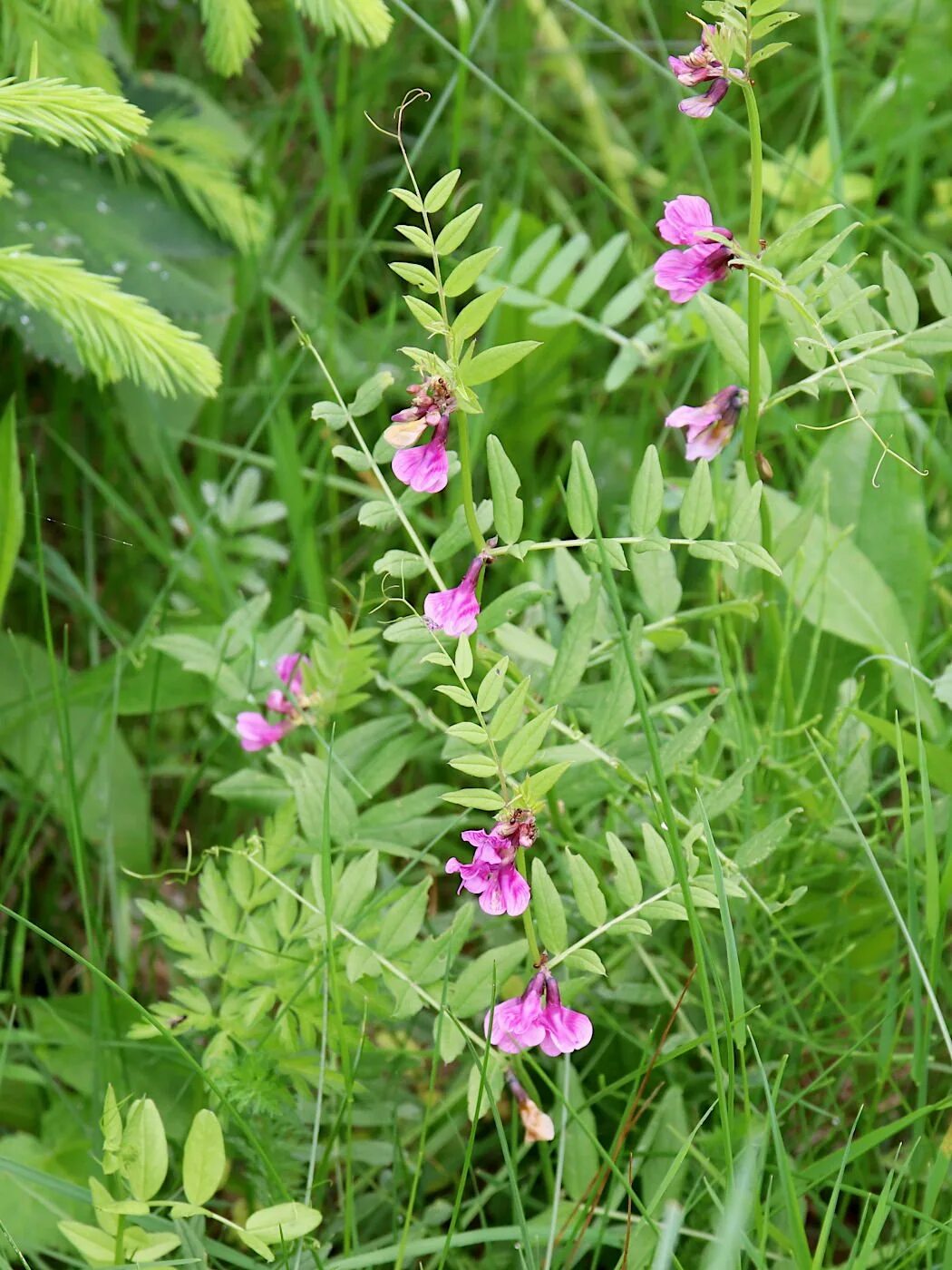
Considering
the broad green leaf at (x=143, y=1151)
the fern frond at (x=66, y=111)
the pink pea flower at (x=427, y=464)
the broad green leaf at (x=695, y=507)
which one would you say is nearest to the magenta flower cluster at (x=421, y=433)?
the pink pea flower at (x=427, y=464)

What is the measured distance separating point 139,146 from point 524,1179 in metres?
1.21

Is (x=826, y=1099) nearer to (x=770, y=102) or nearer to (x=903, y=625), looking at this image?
(x=903, y=625)

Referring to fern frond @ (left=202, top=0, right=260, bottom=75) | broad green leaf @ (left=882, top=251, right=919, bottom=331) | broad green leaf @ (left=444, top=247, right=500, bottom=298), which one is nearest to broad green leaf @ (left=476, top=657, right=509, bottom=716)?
broad green leaf @ (left=444, top=247, right=500, bottom=298)

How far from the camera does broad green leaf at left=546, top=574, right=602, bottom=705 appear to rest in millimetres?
1053

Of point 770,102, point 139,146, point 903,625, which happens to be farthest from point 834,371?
point 770,102

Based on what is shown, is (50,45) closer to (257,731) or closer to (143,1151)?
(257,731)

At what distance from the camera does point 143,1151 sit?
918 millimetres

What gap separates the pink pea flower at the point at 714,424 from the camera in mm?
1046

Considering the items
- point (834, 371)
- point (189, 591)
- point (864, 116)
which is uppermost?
point (864, 116)

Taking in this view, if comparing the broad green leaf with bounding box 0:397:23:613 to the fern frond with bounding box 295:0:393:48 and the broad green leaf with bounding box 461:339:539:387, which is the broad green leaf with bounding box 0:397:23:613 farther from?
the broad green leaf with bounding box 461:339:539:387

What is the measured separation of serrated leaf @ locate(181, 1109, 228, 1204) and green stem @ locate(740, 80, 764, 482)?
628mm

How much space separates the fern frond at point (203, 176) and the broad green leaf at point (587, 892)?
1029 mm

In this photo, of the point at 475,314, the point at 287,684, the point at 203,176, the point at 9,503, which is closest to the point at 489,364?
the point at 475,314

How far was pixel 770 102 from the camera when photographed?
6.90 ft
